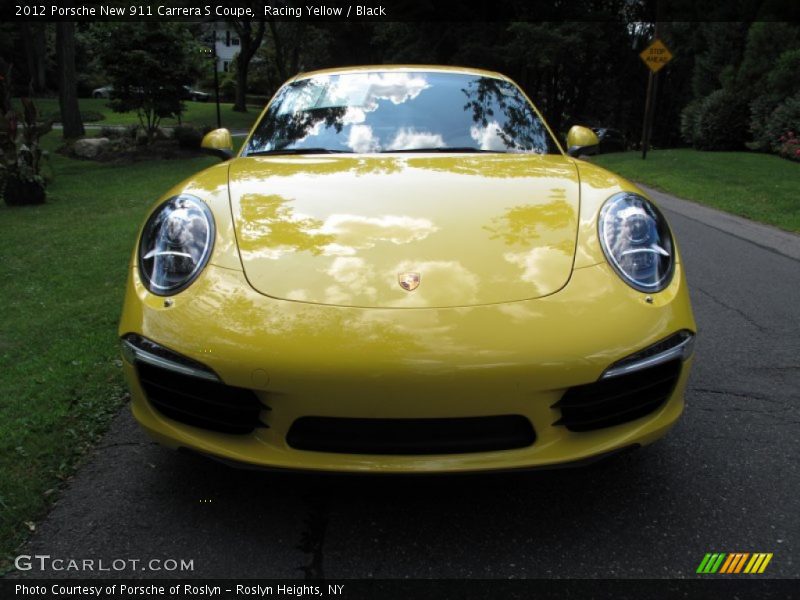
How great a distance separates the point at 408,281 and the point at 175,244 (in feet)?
2.56

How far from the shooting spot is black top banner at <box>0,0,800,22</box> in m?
19.4

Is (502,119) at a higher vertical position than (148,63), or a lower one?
lower

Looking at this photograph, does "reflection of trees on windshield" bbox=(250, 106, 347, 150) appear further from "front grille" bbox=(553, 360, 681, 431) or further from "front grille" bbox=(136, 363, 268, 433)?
"front grille" bbox=(553, 360, 681, 431)

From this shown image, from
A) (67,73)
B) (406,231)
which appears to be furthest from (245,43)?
(406,231)

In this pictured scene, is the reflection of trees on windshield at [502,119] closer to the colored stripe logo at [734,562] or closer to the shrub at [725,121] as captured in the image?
the colored stripe logo at [734,562]

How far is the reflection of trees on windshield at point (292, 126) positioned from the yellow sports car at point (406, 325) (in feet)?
2.41

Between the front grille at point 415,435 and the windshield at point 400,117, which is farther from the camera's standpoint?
the windshield at point 400,117

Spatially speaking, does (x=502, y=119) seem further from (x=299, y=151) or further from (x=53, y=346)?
(x=53, y=346)

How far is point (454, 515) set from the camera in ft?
6.60

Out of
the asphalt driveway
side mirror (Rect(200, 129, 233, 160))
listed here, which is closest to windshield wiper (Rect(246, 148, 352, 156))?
side mirror (Rect(200, 129, 233, 160))

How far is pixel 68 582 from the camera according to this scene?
1.74 m

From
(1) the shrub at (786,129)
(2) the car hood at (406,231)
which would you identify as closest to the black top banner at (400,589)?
(2) the car hood at (406,231)

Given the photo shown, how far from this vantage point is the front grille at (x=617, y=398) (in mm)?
1789
